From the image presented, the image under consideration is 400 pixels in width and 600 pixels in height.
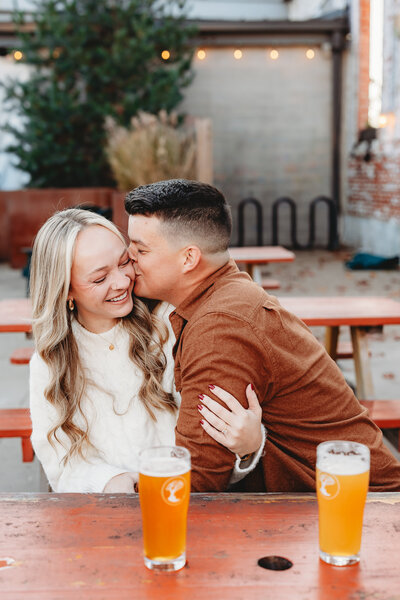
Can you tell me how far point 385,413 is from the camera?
2.90 meters

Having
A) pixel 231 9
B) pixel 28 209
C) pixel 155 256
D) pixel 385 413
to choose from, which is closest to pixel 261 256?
pixel 385 413

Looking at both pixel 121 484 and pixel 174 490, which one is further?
pixel 121 484

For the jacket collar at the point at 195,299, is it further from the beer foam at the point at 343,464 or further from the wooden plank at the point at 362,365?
the wooden plank at the point at 362,365

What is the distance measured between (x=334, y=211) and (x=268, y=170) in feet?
4.72

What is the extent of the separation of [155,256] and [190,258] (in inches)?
3.7

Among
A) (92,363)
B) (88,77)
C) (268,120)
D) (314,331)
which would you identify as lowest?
(314,331)

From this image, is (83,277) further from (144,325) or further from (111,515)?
(111,515)

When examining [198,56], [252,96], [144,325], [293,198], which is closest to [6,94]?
[198,56]

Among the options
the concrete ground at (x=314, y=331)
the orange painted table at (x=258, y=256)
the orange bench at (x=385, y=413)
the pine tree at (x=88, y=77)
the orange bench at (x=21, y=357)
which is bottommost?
the concrete ground at (x=314, y=331)

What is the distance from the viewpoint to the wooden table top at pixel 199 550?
1.02 m

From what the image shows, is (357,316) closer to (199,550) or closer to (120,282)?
(120,282)

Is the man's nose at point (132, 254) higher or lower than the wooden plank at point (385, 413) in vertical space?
higher

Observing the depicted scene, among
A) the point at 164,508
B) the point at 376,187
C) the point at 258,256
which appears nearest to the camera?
the point at 164,508

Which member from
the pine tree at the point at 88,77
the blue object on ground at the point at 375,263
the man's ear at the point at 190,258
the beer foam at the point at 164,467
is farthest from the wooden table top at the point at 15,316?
the pine tree at the point at 88,77
